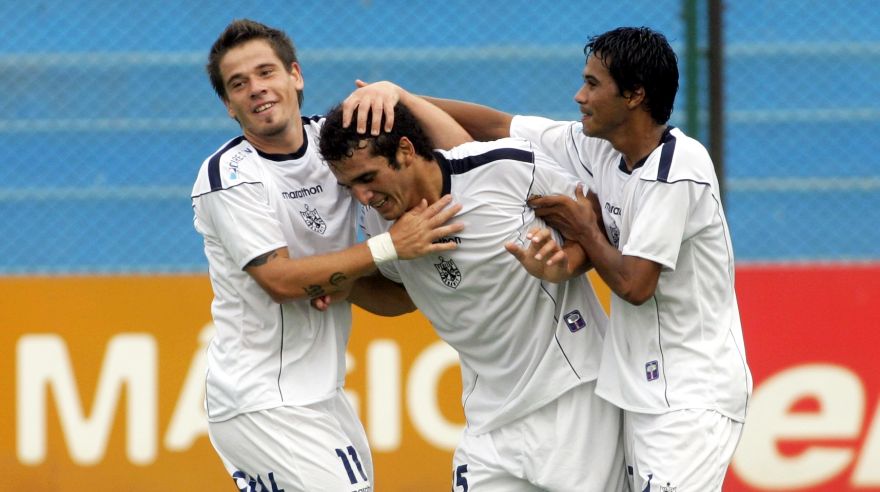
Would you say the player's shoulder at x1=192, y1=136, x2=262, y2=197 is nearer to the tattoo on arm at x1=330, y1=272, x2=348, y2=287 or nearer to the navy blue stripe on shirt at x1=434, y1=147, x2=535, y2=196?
the tattoo on arm at x1=330, y1=272, x2=348, y2=287

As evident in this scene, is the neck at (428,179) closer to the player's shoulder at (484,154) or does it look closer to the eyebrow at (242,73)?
the player's shoulder at (484,154)

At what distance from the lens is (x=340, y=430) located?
4.25 meters

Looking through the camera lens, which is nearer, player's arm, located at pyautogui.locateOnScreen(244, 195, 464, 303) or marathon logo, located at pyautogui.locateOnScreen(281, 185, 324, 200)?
player's arm, located at pyautogui.locateOnScreen(244, 195, 464, 303)

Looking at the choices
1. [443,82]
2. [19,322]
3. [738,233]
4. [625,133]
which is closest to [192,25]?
[443,82]

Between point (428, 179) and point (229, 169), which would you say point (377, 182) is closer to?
point (428, 179)

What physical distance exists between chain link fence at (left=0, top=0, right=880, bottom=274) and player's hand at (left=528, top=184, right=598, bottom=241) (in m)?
4.66

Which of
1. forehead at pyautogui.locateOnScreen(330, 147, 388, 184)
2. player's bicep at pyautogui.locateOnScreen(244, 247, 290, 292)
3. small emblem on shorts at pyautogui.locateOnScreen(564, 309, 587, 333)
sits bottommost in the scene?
small emblem on shorts at pyautogui.locateOnScreen(564, 309, 587, 333)

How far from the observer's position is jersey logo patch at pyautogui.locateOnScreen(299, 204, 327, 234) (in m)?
4.13

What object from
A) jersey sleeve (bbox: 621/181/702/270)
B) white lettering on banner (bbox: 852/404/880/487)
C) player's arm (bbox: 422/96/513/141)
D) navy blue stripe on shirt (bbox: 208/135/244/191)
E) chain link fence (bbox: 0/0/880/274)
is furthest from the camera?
chain link fence (bbox: 0/0/880/274)

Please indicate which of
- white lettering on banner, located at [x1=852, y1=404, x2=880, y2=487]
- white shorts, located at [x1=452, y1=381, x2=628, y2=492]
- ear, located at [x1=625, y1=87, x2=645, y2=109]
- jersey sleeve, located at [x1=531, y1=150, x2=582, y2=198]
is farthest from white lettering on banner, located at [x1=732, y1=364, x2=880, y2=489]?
ear, located at [x1=625, y1=87, x2=645, y2=109]

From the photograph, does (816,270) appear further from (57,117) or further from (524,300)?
(57,117)

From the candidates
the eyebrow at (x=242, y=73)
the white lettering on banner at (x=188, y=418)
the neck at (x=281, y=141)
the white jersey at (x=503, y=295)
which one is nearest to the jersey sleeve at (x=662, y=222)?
the white jersey at (x=503, y=295)

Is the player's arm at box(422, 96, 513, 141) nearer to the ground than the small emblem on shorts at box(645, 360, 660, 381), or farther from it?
farther from it

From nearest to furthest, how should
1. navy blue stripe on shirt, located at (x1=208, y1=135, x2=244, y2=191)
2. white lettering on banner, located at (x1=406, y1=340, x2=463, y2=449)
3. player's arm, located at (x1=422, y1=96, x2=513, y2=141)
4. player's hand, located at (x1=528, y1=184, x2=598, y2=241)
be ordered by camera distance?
player's hand, located at (x1=528, y1=184, x2=598, y2=241) < navy blue stripe on shirt, located at (x1=208, y1=135, x2=244, y2=191) < player's arm, located at (x1=422, y1=96, x2=513, y2=141) < white lettering on banner, located at (x1=406, y1=340, x2=463, y2=449)
